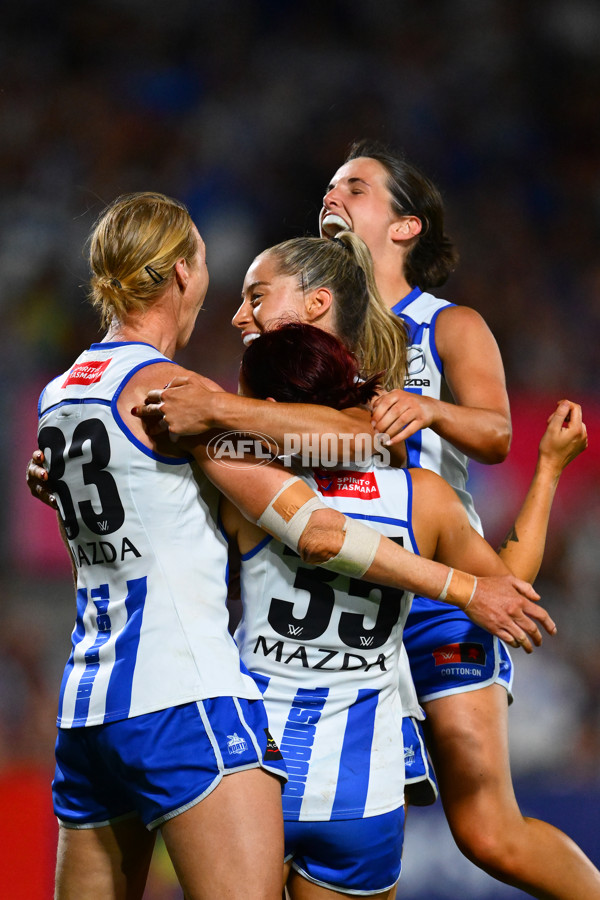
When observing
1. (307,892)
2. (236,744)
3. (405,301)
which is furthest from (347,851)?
(405,301)

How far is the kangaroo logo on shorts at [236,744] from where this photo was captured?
1.95m

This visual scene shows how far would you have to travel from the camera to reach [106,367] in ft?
7.20

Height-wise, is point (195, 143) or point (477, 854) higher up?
point (195, 143)

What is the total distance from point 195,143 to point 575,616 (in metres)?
4.87

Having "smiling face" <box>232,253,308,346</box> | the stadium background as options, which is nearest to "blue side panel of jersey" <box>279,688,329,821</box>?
"smiling face" <box>232,253,308,346</box>

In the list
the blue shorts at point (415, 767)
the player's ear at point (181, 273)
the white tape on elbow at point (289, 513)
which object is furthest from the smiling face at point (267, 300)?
the blue shorts at point (415, 767)

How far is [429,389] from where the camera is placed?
3146mm

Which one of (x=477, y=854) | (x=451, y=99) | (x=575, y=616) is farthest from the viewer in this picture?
(x=451, y=99)

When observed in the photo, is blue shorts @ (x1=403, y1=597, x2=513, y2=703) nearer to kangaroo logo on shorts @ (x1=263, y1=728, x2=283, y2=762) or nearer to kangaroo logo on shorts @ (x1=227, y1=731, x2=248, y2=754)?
kangaroo logo on shorts @ (x1=263, y1=728, x2=283, y2=762)

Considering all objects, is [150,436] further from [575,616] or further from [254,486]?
[575,616]

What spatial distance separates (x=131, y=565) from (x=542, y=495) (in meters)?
1.20

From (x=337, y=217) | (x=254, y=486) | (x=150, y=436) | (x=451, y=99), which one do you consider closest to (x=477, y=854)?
(x=254, y=486)

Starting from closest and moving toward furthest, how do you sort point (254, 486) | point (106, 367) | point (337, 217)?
1. point (254, 486)
2. point (106, 367)
3. point (337, 217)

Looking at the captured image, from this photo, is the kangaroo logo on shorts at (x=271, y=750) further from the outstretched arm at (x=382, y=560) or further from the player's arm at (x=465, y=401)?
the player's arm at (x=465, y=401)
